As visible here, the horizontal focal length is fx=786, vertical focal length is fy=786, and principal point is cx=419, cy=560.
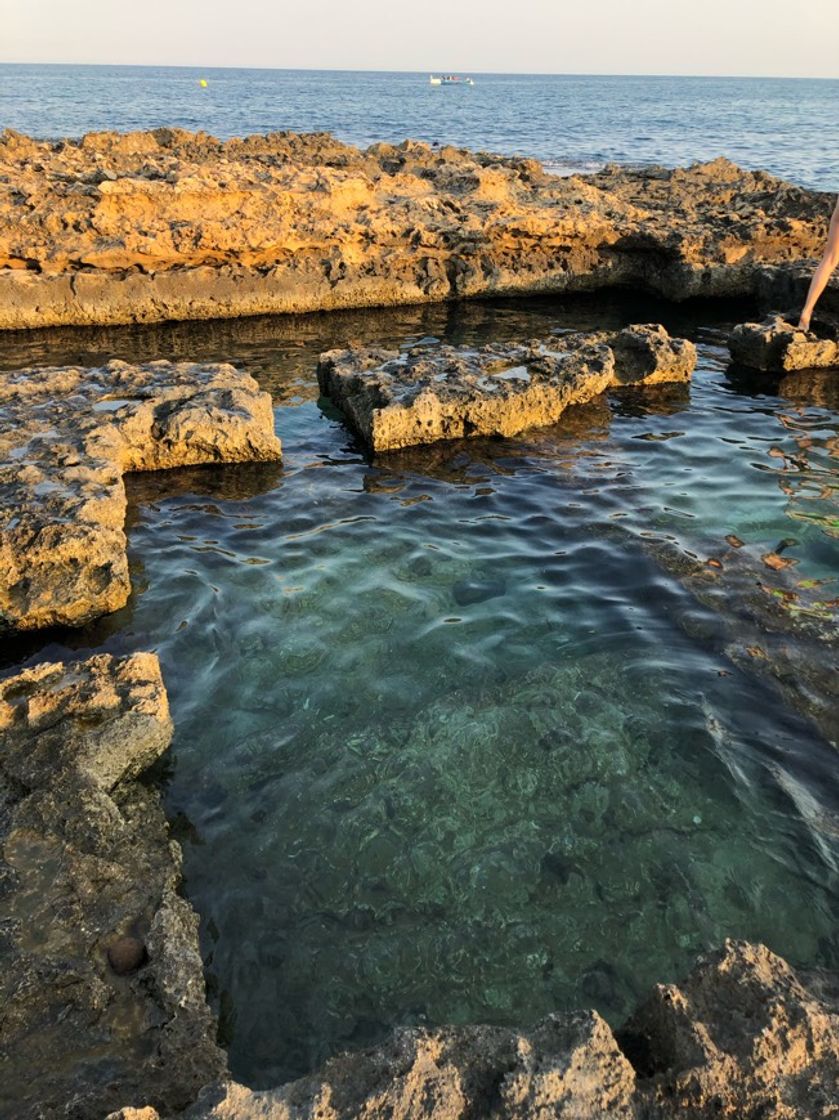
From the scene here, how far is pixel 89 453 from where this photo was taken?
26.1 feet

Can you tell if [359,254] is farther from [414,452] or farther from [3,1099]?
[3,1099]

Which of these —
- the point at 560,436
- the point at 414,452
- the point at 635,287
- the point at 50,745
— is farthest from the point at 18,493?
the point at 635,287

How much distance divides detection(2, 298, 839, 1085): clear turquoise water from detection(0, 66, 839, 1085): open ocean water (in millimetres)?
19

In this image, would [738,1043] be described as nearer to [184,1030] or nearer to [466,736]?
[184,1030]

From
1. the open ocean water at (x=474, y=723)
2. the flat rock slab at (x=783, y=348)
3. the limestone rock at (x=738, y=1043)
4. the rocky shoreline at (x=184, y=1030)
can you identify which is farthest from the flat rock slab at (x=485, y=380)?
the limestone rock at (x=738, y=1043)

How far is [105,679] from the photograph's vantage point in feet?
16.6

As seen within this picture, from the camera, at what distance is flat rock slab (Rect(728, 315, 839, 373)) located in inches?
480

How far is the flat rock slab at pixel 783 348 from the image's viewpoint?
12.2m

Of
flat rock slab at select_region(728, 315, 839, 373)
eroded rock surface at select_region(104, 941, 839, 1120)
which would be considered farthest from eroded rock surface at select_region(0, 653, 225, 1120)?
flat rock slab at select_region(728, 315, 839, 373)

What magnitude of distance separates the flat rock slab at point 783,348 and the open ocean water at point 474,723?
5.77ft

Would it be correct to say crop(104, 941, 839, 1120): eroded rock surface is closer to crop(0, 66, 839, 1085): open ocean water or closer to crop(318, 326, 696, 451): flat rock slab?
crop(0, 66, 839, 1085): open ocean water

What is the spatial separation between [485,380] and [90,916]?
8.04 metres

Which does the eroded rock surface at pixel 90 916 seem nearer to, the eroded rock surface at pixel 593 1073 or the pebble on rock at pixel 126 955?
the pebble on rock at pixel 126 955

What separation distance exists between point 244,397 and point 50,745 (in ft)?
18.7
